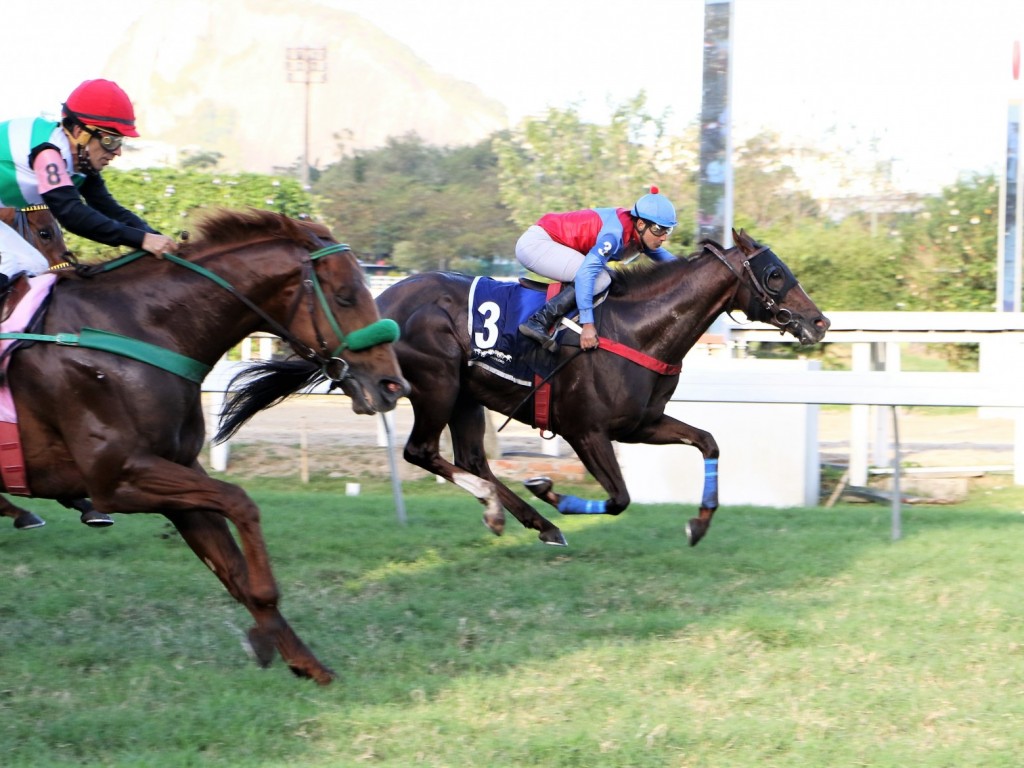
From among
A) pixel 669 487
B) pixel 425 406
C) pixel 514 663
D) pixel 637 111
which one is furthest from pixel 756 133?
pixel 514 663

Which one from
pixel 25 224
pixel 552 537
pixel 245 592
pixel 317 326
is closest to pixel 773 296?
pixel 552 537

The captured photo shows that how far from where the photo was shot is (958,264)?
20.7 metres

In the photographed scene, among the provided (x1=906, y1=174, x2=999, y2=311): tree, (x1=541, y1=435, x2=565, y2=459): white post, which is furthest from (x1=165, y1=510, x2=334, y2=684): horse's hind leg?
(x1=906, y1=174, x2=999, y2=311): tree

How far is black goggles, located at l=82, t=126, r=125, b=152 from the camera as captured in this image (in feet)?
15.3

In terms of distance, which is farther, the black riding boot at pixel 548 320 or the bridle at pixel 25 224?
the black riding boot at pixel 548 320

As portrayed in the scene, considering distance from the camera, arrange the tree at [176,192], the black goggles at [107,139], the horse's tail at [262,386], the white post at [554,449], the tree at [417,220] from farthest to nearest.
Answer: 1. the tree at [417,220]
2. the tree at [176,192]
3. the white post at [554,449]
4. the horse's tail at [262,386]
5. the black goggles at [107,139]

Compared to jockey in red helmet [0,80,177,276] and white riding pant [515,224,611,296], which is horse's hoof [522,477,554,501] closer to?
white riding pant [515,224,611,296]

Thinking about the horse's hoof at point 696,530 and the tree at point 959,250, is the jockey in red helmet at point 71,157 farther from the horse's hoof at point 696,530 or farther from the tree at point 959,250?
the tree at point 959,250

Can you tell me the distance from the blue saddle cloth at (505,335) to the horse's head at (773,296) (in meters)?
1.11

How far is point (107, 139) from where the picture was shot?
4688 mm

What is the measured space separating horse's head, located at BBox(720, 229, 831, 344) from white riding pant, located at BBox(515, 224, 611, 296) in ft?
2.47

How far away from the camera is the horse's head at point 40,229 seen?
5.96 m

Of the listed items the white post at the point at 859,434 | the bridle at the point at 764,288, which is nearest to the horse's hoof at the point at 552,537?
the bridle at the point at 764,288

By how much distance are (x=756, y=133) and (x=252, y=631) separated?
3103cm
